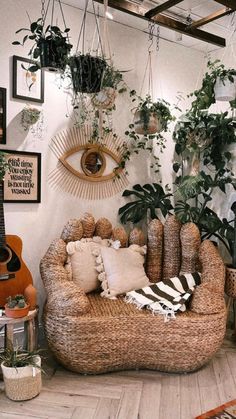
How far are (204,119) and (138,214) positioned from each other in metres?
1.08

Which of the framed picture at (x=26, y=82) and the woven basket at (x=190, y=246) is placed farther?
the woven basket at (x=190, y=246)

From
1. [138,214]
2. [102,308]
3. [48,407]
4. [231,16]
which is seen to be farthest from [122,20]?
[48,407]

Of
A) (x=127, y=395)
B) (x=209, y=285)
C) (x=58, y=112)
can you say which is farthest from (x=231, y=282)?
(x=58, y=112)

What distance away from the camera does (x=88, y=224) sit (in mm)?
2998

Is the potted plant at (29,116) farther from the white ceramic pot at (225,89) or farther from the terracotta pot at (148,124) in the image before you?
the white ceramic pot at (225,89)

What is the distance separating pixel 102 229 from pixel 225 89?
4.89 ft

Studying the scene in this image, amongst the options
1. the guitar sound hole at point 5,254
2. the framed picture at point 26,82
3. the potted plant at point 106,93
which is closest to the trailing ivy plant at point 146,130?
the potted plant at point 106,93

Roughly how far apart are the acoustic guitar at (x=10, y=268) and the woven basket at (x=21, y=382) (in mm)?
506

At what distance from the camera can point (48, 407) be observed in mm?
2121

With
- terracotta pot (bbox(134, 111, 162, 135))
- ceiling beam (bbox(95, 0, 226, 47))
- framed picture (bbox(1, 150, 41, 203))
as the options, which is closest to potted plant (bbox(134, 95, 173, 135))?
terracotta pot (bbox(134, 111, 162, 135))

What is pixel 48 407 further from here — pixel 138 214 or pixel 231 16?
pixel 231 16

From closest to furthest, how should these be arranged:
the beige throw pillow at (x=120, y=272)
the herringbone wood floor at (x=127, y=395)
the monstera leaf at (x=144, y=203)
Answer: the herringbone wood floor at (x=127, y=395), the beige throw pillow at (x=120, y=272), the monstera leaf at (x=144, y=203)

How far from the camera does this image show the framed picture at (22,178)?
2.78m

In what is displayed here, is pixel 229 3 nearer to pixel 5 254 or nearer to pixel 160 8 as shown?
pixel 160 8
